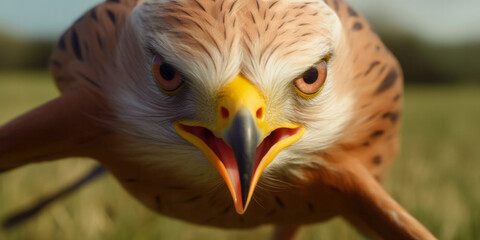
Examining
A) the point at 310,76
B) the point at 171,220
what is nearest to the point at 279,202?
the point at 310,76

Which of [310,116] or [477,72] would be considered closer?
[310,116]

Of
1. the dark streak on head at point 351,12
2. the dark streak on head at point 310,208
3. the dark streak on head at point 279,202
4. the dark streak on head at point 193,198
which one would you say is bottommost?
the dark streak on head at point 310,208

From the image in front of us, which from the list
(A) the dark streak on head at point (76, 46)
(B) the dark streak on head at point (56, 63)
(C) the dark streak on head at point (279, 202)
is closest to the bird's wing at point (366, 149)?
(C) the dark streak on head at point (279, 202)

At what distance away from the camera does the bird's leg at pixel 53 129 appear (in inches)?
59.6

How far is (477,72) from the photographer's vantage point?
17438 millimetres

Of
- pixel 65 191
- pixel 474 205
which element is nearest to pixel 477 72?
pixel 474 205

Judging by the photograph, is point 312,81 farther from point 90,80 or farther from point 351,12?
point 90,80

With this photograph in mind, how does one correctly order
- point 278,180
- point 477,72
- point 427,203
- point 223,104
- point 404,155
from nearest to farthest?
point 223,104 → point 278,180 → point 427,203 → point 404,155 → point 477,72

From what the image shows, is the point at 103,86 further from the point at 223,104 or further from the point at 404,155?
the point at 404,155

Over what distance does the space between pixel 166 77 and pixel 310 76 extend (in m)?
0.33

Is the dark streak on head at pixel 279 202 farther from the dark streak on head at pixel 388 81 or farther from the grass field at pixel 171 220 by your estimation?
the grass field at pixel 171 220

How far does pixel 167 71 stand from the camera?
Answer: 1.28 meters

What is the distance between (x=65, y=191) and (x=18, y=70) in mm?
19962

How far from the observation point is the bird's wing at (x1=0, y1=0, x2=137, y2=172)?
152cm
